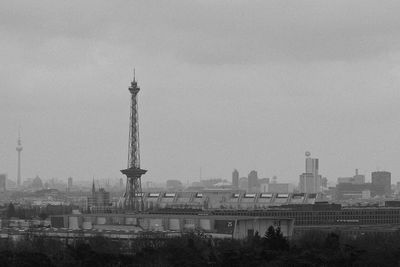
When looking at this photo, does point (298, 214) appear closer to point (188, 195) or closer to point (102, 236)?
point (102, 236)

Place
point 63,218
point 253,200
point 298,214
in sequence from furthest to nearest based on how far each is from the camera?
point 253,200 < point 298,214 < point 63,218

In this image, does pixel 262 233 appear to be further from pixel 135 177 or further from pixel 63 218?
pixel 135 177

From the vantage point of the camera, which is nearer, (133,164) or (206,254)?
(206,254)

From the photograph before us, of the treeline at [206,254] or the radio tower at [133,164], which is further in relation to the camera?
the radio tower at [133,164]

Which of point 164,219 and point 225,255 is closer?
point 225,255

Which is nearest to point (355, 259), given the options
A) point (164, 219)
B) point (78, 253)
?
point (78, 253)

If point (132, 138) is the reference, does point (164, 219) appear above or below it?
below

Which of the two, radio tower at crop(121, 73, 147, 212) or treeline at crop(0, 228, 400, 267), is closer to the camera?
treeline at crop(0, 228, 400, 267)

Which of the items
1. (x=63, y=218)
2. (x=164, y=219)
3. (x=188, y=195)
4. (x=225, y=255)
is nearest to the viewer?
(x=225, y=255)
